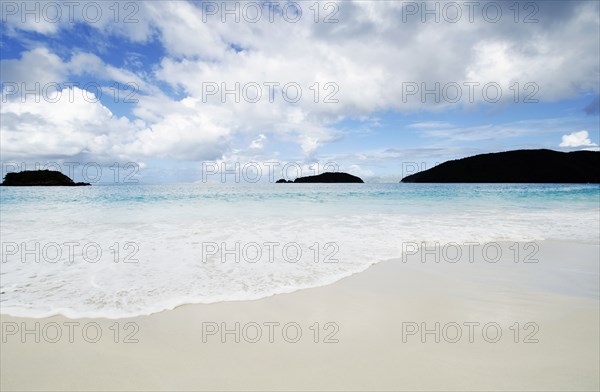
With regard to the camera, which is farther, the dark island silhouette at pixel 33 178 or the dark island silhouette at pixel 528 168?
the dark island silhouette at pixel 528 168

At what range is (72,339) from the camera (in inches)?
124

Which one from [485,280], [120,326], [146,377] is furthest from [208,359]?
[485,280]

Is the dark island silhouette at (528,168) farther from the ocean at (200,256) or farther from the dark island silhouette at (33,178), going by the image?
the dark island silhouette at (33,178)

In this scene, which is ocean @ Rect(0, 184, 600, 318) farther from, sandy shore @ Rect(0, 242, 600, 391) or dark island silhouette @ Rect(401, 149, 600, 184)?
dark island silhouette @ Rect(401, 149, 600, 184)

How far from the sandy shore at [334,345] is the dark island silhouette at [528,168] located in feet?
439

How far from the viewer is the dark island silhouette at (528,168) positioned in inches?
4252

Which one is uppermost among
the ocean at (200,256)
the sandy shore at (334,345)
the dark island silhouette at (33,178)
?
the dark island silhouette at (33,178)

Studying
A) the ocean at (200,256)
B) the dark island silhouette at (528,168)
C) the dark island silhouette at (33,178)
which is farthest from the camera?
the dark island silhouette at (528,168)

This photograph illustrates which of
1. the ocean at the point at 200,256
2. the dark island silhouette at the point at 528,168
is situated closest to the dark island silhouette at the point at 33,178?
the ocean at the point at 200,256

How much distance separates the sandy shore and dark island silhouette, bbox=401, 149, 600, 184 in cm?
13388

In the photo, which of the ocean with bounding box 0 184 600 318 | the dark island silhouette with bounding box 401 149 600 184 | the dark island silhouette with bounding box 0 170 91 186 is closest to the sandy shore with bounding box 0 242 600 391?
the ocean with bounding box 0 184 600 318

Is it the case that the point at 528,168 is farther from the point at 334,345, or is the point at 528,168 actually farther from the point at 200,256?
the point at 334,345

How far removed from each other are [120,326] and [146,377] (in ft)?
3.78

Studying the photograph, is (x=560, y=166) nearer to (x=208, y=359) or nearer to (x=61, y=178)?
(x=208, y=359)
